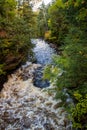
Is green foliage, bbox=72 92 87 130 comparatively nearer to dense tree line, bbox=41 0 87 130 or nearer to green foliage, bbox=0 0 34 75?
dense tree line, bbox=41 0 87 130

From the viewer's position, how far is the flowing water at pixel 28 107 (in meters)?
8.66

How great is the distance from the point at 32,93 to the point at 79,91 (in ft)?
14.2

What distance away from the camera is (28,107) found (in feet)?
32.9

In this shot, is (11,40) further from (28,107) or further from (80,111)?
(80,111)

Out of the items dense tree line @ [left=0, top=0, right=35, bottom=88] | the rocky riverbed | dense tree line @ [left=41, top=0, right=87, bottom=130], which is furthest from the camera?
dense tree line @ [left=0, top=0, right=35, bottom=88]

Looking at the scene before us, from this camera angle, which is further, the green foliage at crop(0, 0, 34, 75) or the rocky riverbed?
the green foliage at crop(0, 0, 34, 75)

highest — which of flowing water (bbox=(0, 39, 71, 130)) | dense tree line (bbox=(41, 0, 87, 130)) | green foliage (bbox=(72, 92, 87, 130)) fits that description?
dense tree line (bbox=(41, 0, 87, 130))

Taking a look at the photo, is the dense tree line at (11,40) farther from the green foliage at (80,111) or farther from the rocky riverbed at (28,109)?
the green foliage at (80,111)

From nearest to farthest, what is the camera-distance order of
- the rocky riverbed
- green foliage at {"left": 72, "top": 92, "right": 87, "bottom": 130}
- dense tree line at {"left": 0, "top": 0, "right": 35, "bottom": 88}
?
green foliage at {"left": 72, "top": 92, "right": 87, "bottom": 130} → the rocky riverbed → dense tree line at {"left": 0, "top": 0, "right": 35, "bottom": 88}

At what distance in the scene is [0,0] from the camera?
13.4 metres

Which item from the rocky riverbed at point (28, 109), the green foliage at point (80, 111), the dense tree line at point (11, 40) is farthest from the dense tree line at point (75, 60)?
the dense tree line at point (11, 40)

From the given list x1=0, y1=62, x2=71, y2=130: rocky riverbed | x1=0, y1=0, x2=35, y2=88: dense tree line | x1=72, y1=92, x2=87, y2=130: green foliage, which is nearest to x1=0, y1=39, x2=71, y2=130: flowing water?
x1=0, y1=62, x2=71, y2=130: rocky riverbed

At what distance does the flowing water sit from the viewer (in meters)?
8.66

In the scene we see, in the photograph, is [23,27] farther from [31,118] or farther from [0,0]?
[31,118]
